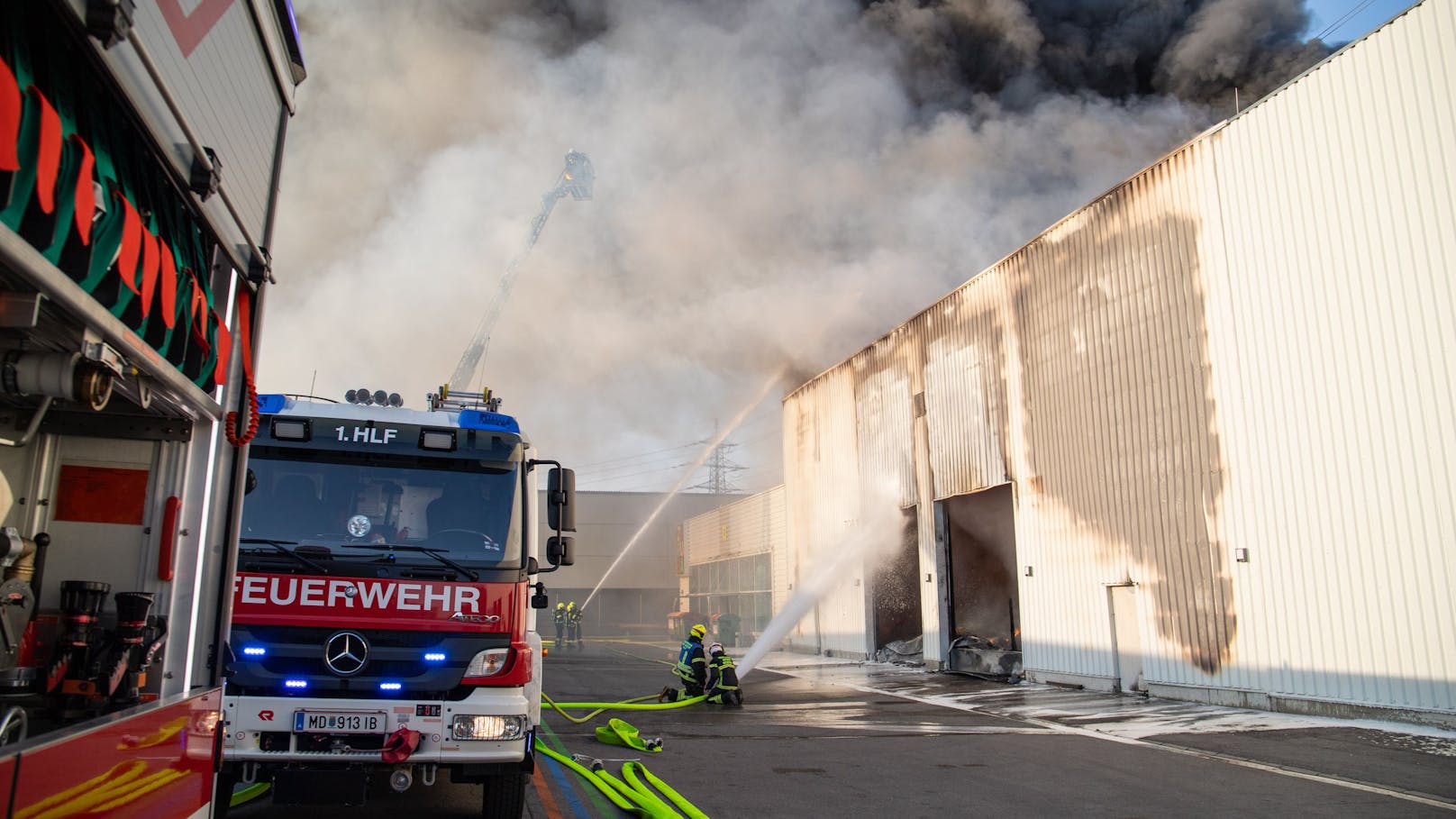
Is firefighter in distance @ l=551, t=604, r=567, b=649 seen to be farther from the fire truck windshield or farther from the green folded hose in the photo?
the fire truck windshield

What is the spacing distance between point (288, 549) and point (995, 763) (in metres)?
6.32

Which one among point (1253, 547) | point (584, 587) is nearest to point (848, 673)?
point (1253, 547)

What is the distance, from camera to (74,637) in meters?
2.91

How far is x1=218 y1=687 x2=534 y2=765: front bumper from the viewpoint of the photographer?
5020 millimetres

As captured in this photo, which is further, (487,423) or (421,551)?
(487,423)

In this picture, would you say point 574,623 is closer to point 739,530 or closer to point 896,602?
point 739,530

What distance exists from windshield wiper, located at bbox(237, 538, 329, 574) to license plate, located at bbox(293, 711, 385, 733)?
765 mm

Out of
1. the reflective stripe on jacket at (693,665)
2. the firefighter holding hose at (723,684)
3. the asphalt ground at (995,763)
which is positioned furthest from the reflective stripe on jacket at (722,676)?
the asphalt ground at (995,763)

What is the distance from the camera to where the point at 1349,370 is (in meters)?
11.5

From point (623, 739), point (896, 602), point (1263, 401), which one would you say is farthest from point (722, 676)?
point (896, 602)

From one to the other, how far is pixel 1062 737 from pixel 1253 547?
4471mm

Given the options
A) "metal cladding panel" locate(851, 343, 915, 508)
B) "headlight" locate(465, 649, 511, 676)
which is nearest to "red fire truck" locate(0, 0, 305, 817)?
"headlight" locate(465, 649, 511, 676)

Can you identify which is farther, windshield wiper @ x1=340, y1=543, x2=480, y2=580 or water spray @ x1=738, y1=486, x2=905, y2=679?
water spray @ x1=738, y1=486, x2=905, y2=679

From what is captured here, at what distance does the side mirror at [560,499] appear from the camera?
236 inches
